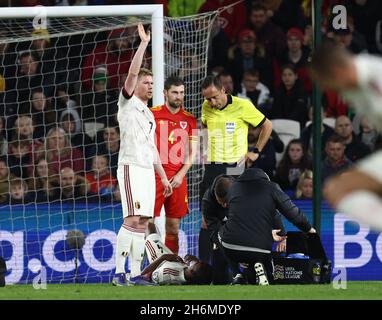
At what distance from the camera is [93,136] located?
1677cm

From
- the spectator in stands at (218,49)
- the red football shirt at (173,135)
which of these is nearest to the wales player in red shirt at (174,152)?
the red football shirt at (173,135)

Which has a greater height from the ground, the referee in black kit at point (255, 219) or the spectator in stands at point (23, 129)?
the spectator in stands at point (23, 129)

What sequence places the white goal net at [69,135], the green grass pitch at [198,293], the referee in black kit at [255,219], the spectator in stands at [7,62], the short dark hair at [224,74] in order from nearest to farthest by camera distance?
1. the green grass pitch at [198,293]
2. the referee in black kit at [255,219]
3. the white goal net at [69,135]
4. the spectator in stands at [7,62]
5. the short dark hair at [224,74]

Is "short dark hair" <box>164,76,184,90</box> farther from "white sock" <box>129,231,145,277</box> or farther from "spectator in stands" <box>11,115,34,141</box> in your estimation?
"spectator in stands" <box>11,115,34,141</box>

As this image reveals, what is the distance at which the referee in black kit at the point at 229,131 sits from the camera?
1453 cm

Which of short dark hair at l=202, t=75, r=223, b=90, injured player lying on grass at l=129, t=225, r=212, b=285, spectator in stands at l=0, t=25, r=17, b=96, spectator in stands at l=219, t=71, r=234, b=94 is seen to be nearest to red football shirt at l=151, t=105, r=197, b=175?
short dark hair at l=202, t=75, r=223, b=90

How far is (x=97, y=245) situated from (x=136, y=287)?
3.08m

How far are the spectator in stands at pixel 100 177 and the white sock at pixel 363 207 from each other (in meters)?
8.35

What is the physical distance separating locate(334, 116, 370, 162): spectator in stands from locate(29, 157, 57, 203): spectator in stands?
11.8ft

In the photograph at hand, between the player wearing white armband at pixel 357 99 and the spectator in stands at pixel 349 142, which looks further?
the spectator in stands at pixel 349 142

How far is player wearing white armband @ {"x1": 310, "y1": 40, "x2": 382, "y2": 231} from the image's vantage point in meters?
7.45

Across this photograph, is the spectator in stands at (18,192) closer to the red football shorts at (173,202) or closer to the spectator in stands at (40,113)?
the spectator in stands at (40,113)

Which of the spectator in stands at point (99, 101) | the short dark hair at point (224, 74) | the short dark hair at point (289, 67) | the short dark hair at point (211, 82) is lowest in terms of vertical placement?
the spectator in stands at point (99, 101)

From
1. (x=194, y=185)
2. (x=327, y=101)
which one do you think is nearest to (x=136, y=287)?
(x=194, y=185)
